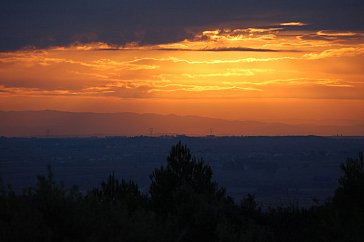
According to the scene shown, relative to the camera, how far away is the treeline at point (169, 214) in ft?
43.1

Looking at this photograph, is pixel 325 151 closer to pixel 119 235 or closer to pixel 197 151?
pixel 197 151

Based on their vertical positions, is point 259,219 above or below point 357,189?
below

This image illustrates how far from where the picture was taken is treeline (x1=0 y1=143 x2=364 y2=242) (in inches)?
518

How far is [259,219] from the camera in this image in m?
28.9

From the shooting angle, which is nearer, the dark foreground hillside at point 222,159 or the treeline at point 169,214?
the treeline at point 169,214

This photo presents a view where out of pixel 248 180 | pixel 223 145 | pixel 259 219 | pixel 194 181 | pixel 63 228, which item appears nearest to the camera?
pixel 63 228

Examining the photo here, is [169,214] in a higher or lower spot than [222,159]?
higher

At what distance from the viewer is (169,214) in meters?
21.5

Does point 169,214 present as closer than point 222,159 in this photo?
Yes


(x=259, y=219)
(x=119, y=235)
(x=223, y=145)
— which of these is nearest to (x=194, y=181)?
(x=259, y=219)

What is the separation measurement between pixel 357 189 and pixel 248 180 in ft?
297

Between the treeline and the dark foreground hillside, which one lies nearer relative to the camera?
the treeline

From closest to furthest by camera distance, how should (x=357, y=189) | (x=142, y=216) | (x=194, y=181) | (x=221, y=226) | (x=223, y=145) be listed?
1. (x=142, y=216)
2. (x=221, y=226)
3. (x=357, y=189)
4. (x=194, y=181)
5. (x=223, y=145)

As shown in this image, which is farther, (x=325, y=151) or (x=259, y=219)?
(x=325, y=151)
